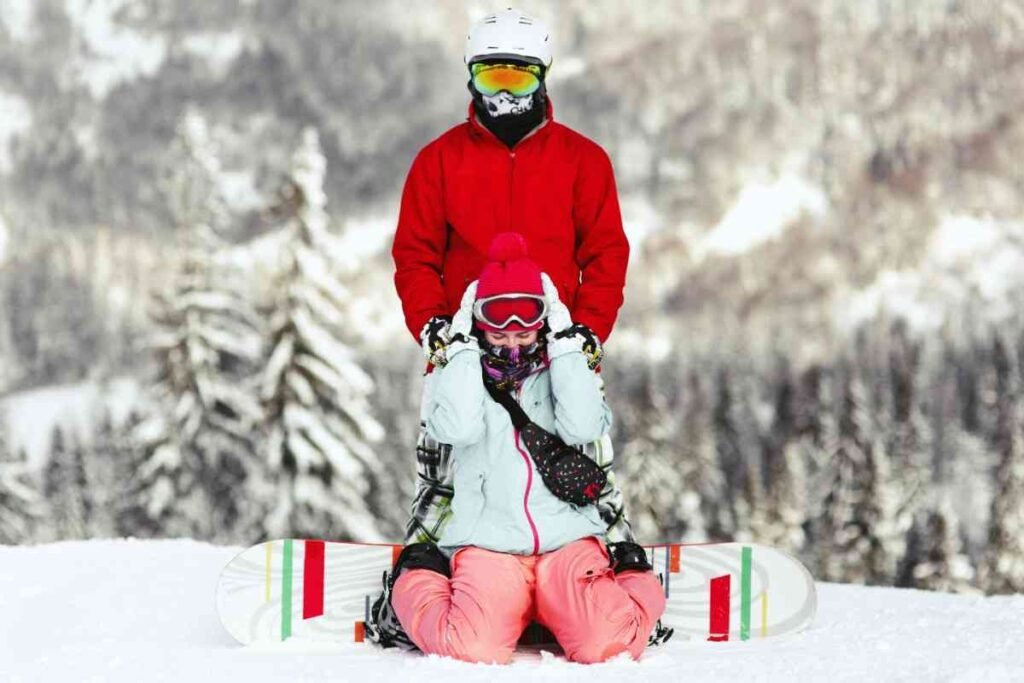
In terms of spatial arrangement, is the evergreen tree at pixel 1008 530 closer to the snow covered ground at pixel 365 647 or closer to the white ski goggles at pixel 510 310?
the snow covered ground at pixel 365 647

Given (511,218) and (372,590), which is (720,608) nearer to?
(372,590)

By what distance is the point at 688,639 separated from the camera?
212 inches

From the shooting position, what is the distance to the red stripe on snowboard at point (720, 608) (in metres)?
5.43

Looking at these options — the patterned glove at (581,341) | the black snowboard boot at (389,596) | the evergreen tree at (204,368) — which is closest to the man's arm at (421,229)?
the patterned glove at (581,341)

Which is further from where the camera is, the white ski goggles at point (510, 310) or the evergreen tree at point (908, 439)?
the evergreen tree at point (908, 439)

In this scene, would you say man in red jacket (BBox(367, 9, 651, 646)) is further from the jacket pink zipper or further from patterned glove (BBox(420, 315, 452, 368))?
the jacket pink zipper

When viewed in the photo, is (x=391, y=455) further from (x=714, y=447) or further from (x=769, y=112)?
(x=769, y=112)

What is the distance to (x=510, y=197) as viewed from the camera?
18.0 feet

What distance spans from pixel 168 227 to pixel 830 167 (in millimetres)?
83300

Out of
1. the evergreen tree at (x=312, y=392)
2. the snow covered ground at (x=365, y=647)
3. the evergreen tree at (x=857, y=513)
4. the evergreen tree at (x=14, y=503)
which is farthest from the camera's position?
the evergreen tree at (x=857, y=513)

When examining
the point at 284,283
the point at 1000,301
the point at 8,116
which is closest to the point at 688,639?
the point at 284,283

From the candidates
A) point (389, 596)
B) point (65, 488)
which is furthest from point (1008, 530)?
point (65, 488)

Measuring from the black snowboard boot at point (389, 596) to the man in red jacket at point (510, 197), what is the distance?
3.07ft

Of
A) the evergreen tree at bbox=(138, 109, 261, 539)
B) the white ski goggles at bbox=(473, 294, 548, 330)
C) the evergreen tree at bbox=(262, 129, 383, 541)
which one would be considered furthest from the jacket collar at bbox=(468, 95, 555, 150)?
the evergreen tree at bbox=(138, 109, 261, 539)
